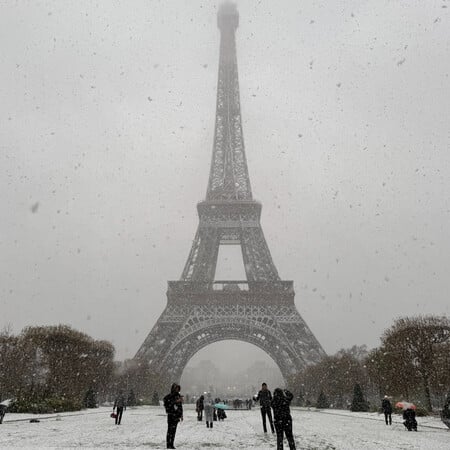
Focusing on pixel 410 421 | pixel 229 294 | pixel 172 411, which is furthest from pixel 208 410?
pixel 229 294

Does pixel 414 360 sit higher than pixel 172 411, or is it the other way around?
pixel 414 360

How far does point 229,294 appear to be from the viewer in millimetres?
63250

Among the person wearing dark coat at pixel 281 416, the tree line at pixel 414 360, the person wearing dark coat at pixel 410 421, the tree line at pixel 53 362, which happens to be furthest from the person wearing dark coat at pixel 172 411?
the tree line at pixel 53 362

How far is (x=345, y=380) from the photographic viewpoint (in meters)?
47.8

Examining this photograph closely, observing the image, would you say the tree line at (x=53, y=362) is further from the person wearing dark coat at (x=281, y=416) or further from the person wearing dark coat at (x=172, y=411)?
the person wearing dark coat at (x=281, y=416)

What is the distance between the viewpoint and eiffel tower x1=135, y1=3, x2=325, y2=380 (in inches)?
2297

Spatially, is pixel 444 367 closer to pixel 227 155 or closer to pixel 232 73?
pixel 227 155

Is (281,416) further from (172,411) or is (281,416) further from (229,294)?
(229,294)

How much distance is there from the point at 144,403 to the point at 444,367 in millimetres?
33553

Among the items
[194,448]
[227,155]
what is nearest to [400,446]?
[194,448]

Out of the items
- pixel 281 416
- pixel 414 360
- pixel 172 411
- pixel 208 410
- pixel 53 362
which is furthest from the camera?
pixel 53 362

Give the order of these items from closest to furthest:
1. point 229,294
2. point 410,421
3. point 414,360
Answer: point 410,421 < point 414,360 < point 229,294

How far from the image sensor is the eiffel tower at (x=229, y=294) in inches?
2297

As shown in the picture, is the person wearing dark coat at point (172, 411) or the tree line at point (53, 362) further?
the tree line at point (53, 362)
